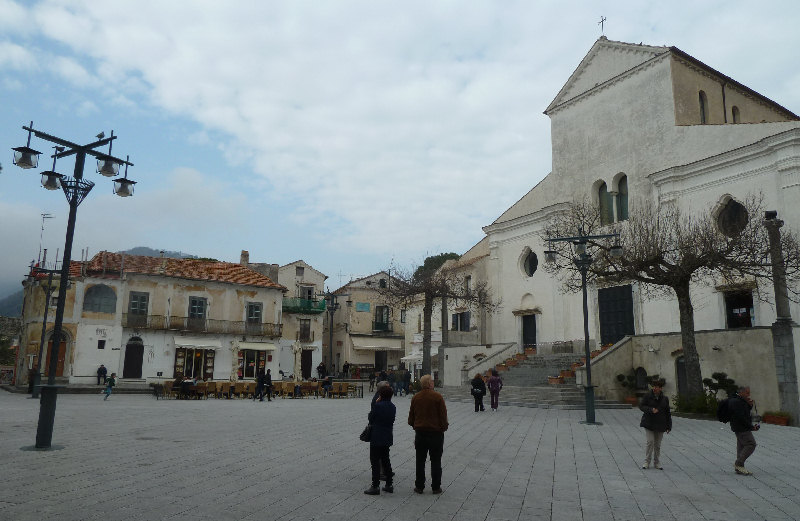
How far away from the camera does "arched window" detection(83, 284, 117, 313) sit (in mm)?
32562

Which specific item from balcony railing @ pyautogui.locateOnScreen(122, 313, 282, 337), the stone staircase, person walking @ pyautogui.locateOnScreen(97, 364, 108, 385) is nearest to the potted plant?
the stone staircase

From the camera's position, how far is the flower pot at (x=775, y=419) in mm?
16636

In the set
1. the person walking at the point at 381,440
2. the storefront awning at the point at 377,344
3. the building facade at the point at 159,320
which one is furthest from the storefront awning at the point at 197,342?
the person walking at the point at 381,440

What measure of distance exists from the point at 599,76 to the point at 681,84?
4.76 m

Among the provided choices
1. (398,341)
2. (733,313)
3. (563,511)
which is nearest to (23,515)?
(563,511)

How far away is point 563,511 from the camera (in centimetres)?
662

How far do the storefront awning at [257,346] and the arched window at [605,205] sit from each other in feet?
76.1

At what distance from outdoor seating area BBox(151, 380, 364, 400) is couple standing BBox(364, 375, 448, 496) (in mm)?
19852

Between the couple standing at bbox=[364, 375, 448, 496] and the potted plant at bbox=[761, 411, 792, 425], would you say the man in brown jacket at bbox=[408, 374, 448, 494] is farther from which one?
the potted plant at bbox=[761, 411, 792, 425]

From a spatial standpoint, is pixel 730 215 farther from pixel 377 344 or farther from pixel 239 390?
pixel 377 344

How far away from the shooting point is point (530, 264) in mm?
33719

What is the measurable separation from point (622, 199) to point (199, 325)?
87.0 feet

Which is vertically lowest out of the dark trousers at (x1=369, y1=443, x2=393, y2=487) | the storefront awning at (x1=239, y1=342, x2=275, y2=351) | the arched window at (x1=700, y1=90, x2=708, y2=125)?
the dark trousers at (x1=369, y1=443, x2=393, y2=487)

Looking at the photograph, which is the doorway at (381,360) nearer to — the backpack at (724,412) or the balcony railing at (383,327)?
the balcony railing at (383,327)
